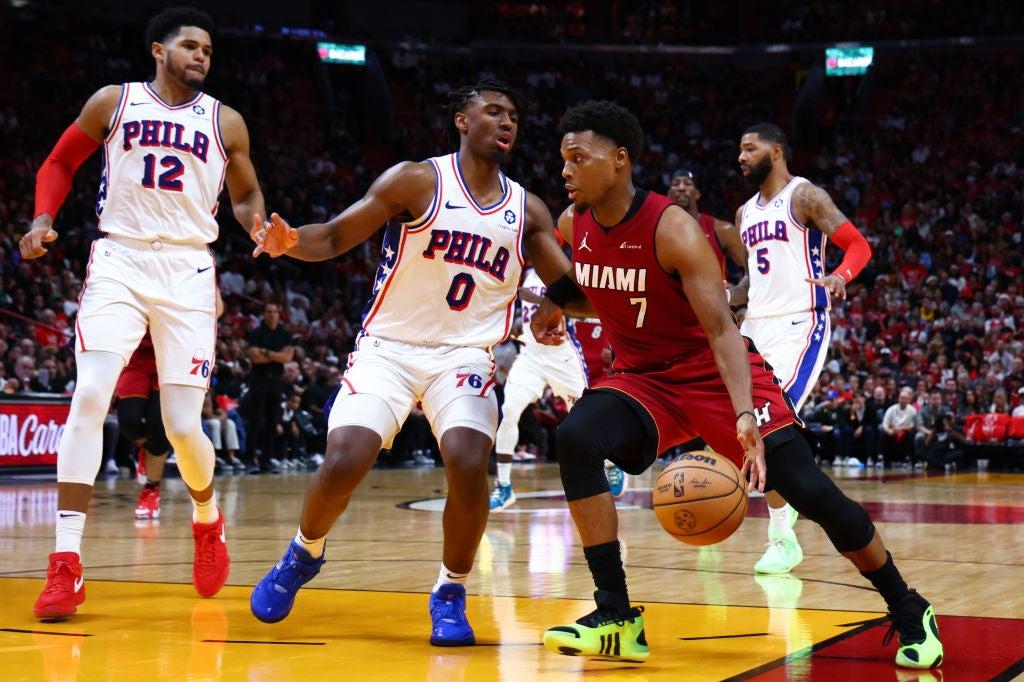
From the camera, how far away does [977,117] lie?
2945 cm

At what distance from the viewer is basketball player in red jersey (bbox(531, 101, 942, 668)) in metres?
4.34

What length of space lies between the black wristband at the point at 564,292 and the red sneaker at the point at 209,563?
186 cm

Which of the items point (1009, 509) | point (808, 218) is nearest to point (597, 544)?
point (808, 218)

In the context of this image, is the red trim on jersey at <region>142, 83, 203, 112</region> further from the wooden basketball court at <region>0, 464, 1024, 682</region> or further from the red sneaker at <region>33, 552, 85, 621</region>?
the wooden basketball court at <region>0, 464, 1024, 682</region>

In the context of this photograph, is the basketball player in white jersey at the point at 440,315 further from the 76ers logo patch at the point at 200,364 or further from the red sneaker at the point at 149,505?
the red sneaker at the point at 149,505

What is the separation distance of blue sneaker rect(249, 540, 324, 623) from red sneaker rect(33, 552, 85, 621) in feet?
2.41

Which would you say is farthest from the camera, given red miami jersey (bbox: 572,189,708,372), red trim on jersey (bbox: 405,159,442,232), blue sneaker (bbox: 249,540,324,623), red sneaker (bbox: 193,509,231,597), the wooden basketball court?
red sneaker (bbox: 193,509,231,597)

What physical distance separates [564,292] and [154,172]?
1.90 m

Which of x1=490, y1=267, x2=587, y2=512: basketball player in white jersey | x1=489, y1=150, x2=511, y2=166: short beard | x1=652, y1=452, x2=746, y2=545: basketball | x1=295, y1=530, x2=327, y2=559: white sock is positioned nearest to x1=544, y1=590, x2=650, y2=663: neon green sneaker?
x1=652, y1=452, x2=746, y2=545: basketball

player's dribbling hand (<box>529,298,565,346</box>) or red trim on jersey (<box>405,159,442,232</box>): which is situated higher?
red trim on jersey (<box>405,159,442,232</box>)

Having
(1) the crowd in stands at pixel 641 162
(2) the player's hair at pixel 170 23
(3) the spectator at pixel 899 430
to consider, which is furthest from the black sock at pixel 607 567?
(3) the spectator at pixel 899 430

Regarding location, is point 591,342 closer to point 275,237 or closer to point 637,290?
point 637,290

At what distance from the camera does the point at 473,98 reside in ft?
17.4

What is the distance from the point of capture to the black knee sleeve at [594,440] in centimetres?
444
